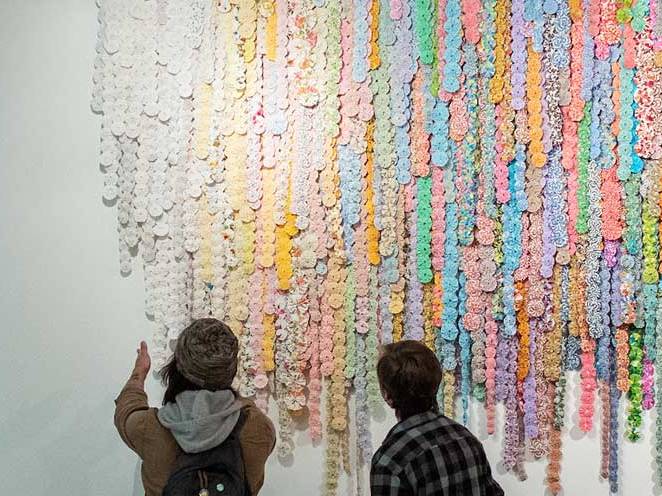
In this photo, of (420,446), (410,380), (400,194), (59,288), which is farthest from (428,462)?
(59,288)

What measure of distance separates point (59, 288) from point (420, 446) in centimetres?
134

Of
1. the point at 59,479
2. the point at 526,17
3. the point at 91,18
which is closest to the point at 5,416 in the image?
the point at 59,479

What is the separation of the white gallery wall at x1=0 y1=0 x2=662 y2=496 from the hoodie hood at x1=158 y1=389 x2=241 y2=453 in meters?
0.83

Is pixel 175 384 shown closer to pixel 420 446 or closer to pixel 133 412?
pixel 133 412

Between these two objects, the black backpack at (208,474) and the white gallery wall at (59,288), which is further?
the white gallery wall at (59,288)

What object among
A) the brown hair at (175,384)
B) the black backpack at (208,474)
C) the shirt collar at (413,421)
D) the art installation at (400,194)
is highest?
the art installation at (400,194)

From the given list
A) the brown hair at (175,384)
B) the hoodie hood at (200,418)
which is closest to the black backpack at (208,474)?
the hoodie hood at (200,418)

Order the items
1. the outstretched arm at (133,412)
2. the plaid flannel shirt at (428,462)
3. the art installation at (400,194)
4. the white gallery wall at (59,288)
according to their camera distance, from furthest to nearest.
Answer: the white gallery wall at (59,288) → the art installation at (400,194) → the outstretched arm at (133,412) → the plaid flannel shirt at (428,462)

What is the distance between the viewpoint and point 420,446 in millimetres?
2113

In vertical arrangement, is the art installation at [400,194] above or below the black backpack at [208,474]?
above

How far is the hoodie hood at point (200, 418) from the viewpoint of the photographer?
2.13m

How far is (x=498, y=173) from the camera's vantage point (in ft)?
9.27

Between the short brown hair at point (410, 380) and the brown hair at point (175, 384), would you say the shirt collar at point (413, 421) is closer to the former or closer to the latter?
the short brown hair at point (410, 380)

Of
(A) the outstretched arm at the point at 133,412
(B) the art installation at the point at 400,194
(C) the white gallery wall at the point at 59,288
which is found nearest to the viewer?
(A) the outstretched arm at the point at 133,412
